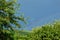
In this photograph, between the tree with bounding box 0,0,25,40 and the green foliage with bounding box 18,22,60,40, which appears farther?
the green foliage with bounding box 18,22,60,40

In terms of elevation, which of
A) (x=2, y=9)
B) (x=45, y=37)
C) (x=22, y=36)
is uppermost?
(x=45, y=37)

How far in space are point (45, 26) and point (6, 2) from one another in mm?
14401

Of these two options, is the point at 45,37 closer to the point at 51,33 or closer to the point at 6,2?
the point at 51,33

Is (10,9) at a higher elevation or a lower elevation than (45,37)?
lower

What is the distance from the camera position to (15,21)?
15.0 m

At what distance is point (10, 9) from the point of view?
1494 cm

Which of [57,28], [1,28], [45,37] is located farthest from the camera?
[57,28]

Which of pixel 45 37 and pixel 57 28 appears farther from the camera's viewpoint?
pixel 57 28

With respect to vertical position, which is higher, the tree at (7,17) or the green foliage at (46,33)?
the green foliage at (46,33)

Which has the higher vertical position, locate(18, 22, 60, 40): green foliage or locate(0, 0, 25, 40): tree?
locate(18, 22, 60, 40): green foliage

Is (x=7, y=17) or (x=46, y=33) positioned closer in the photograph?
(x=7, y=17)

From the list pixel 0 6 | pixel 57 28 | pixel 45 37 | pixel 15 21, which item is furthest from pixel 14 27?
pixel 57 28

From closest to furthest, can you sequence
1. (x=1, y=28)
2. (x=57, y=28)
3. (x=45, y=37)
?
1. (x=1, y=28)
2. (x=45, y=37)
3. (x=57, y=28)

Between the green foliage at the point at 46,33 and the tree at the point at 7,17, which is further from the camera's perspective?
the green foliage at the point at 46,33
